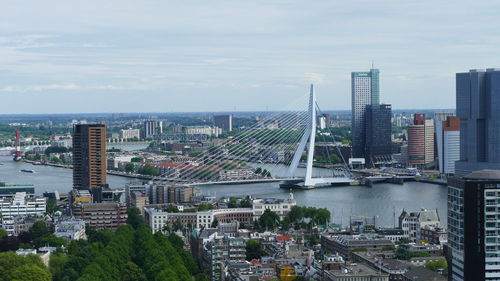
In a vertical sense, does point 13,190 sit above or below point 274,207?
above

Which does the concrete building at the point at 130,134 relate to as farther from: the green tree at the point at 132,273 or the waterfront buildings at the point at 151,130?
the green tree at the point at 132,273

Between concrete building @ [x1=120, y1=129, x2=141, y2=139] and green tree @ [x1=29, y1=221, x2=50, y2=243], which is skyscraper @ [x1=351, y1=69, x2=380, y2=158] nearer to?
concrete building @ [x1=120, y1=129, x2=141, y2=139]

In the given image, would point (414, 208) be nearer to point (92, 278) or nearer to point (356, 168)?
point (92, 278)

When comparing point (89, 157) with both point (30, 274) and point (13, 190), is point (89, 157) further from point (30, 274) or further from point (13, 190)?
point (30, 274)

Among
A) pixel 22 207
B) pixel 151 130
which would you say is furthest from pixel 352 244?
pixel 151 130

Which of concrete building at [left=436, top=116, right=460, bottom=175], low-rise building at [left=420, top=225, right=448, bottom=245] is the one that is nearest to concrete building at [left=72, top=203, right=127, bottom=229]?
low-rise building at [left=420, top=225, right=448, bottom=245]

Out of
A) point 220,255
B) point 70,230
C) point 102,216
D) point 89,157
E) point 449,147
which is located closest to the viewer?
point 220,255
